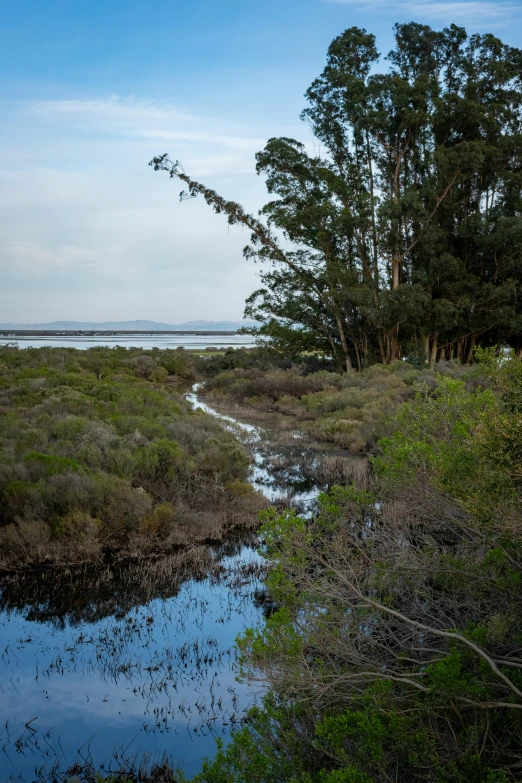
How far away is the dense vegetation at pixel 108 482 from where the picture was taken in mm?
9680

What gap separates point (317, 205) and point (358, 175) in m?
Answer: 3.35

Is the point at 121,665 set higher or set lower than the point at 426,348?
lower

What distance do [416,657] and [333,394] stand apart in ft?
66.2

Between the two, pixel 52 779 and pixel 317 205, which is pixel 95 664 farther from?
pixel 317 205

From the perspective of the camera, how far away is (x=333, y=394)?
25.2 meters

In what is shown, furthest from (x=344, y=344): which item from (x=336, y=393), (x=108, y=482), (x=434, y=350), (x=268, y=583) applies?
(x=268, y=583)

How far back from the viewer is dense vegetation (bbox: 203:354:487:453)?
63.5 feet

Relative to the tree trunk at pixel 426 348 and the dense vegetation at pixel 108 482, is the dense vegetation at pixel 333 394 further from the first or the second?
the dense vegetation at pixel 108 482

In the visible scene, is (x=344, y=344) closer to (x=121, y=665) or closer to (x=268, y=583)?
(x=121, y=665)

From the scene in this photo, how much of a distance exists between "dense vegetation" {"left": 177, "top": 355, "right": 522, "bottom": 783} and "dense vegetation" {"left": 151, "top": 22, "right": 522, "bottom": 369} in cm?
2349

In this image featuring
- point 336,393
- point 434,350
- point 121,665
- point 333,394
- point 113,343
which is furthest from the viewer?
point 113,343

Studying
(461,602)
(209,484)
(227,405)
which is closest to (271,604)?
(461,602)

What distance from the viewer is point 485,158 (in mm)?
30266

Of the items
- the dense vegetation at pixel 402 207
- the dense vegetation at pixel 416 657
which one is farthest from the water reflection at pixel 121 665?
the dense vegetation at pixel 402 207
